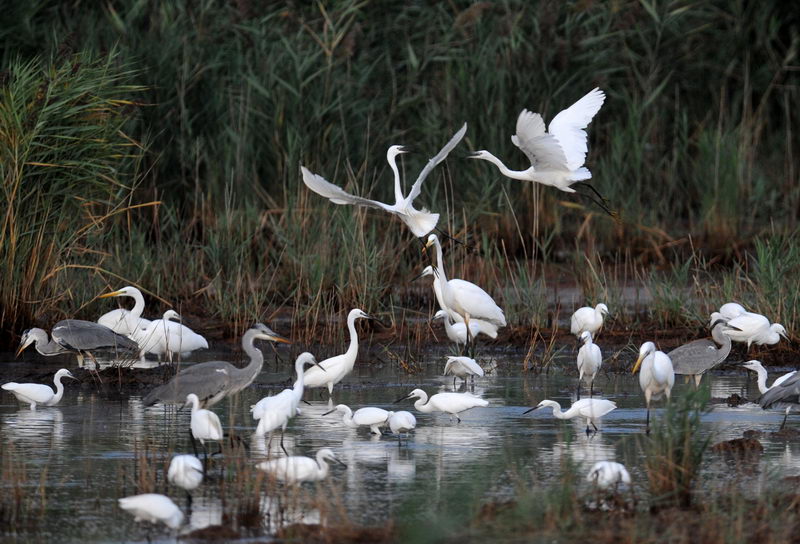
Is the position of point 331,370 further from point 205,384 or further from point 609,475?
point 609,475

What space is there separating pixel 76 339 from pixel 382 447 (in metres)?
3.43

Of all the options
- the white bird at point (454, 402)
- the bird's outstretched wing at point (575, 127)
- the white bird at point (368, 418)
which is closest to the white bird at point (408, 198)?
the bird's outstretched wing at point (575, 127)

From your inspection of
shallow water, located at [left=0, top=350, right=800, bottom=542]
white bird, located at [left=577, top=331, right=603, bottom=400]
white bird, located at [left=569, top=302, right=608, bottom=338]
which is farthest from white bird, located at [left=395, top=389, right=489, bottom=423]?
white bird, located at [left=569, top=302, right=608, bottom=338]

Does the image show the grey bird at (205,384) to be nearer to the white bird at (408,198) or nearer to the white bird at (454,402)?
the white bird at (454,402)

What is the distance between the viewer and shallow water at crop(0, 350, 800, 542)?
19.5 feet

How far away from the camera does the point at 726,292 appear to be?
1167 cm

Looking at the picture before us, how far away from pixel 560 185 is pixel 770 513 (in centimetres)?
615

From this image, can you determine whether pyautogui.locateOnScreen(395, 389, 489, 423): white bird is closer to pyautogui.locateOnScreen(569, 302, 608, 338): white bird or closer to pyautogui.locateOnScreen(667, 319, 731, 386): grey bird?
pyautogui.locateOnScreen(667, 319, 731, 386): grey bird

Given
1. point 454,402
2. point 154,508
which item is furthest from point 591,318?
point 154,508

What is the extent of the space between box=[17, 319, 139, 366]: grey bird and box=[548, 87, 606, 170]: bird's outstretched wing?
12.3 feet

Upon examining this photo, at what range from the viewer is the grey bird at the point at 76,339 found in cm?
999

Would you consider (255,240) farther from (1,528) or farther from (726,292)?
(1,528)

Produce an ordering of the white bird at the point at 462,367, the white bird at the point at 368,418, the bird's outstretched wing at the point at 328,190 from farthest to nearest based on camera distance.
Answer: the bird's outstretched wing at the point at 328,190
the white bird at the point at 462,367
the white bird at the point at 368,418

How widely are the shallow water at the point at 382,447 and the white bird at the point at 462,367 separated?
0.54 ft
